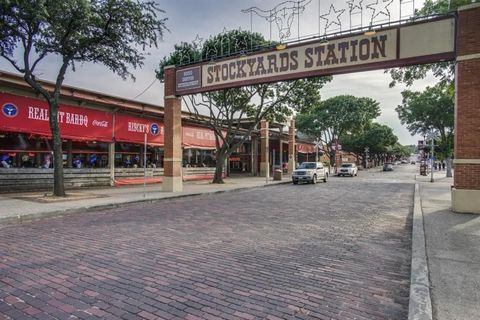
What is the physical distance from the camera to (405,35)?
12789mm

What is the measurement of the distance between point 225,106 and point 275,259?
19469 mm

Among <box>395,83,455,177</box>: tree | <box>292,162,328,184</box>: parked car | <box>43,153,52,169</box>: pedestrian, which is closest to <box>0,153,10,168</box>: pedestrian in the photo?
<box>43,153,52,169</box>: pedestrian

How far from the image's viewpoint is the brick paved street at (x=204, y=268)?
4152 millimetres

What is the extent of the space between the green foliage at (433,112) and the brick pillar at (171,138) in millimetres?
27255

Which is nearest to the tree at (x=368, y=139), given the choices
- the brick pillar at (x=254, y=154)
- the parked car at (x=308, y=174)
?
the brick pillar at (x=254, y=154)

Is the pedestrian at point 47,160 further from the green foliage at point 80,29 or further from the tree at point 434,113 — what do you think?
the tree at point 434,113

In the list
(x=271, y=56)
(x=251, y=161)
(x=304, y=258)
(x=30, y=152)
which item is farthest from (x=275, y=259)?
(x=251, y=161)

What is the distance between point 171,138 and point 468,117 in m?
13.4

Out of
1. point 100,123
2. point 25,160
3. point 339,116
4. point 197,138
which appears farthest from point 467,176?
point 339,116

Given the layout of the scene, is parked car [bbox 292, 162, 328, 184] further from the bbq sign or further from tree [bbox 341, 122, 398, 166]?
tree [bbox 341, 122, 398, 166]

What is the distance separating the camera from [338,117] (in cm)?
5203

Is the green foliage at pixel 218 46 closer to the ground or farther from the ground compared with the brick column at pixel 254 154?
farther from the ground

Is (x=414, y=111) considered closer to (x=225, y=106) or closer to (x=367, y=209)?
(x=225, y=106)

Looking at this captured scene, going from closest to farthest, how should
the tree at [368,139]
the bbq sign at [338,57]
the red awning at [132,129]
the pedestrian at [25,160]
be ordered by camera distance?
the bbq sign at [338,57] → the pedestrian at [25,160] → the red awning at [132,129] → the tree at [368,139]
